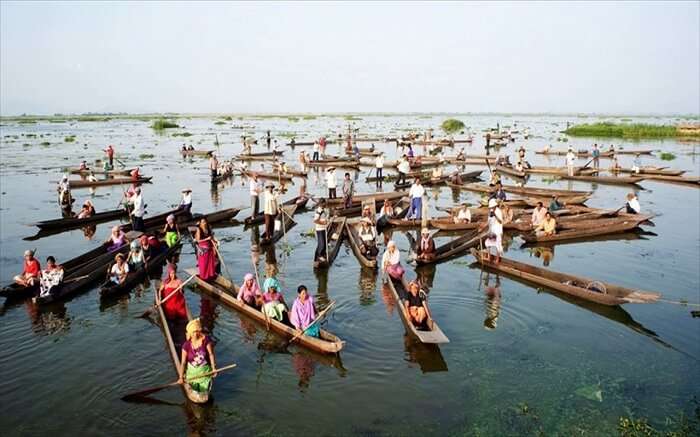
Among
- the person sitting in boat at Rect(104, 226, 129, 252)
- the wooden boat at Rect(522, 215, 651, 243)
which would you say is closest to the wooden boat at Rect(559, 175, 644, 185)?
the wooden boat at Rect(522, 215, 651, 243)

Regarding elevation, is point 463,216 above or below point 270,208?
below

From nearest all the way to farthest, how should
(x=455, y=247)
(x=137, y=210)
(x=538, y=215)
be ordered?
1. (x=455, y=247)
2. (x=137, y=210)
3. (x=538, y=215)

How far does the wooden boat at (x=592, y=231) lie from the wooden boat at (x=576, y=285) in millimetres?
3819

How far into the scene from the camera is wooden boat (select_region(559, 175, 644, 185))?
1197 inches

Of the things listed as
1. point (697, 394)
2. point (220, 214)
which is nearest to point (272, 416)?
point (697, 394)

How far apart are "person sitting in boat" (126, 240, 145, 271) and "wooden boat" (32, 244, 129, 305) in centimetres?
70

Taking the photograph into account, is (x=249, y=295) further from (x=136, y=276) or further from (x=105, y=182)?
(x=105, y=182)

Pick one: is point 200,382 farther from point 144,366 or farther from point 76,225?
point 76,225

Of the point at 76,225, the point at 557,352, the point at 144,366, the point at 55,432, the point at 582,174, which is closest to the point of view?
the point at 55,432

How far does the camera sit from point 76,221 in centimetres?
2047

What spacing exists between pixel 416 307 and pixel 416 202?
34.1ft

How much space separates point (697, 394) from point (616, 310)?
12.5 feet

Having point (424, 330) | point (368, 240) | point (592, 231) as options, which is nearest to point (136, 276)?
point (368, 240)

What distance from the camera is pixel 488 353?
A: 1030 centimetres
